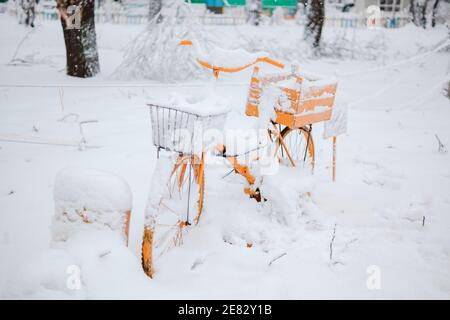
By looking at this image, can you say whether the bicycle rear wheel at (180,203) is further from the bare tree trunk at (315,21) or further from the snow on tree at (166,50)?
the bare tree trunk at (315,21)

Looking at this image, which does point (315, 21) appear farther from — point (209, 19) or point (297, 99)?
point (297, 99)

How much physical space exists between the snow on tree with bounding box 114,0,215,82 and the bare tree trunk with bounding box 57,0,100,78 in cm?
65

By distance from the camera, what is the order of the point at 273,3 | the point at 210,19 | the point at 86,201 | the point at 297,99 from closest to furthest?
1. the point at 86,201
2. the point at 297,99
3. the point at 210,19
4. the point at 273,3

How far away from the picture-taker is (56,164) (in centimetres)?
464

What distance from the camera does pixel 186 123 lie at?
105 inches

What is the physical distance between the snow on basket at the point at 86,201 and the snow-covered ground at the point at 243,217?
79 millimetres

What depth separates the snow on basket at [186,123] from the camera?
2615mm

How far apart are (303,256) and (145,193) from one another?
5.94ft

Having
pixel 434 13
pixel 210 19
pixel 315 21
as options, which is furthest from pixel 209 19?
pixel 434 13

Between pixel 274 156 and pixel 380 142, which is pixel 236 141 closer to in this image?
pixel 274 156

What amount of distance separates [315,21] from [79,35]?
7.58 metres

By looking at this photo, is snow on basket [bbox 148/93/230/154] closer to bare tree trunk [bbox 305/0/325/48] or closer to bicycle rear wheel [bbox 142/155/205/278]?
bicycle rear wheel [bbox 142/155/205/278]

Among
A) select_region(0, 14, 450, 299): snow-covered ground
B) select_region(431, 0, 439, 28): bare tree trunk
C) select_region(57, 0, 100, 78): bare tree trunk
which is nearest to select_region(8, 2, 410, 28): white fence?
select_region(431, 0, 439, 28): bare tree trunk

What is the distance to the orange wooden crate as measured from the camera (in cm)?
354
